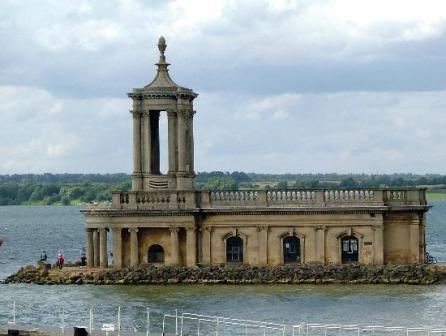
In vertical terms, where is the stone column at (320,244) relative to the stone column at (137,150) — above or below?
below

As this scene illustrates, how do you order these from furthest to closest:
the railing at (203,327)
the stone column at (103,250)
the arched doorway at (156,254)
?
the stone column at (103,250)
the arched doorway at (156,254)
the railing at (203,327)

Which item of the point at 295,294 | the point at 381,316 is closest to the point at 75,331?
the point at 381,316

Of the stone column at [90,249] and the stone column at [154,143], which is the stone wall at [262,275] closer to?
the stone column at [90,249]

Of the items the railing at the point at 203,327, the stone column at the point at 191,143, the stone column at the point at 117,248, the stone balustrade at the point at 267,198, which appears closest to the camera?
the railing at the point at 203,327

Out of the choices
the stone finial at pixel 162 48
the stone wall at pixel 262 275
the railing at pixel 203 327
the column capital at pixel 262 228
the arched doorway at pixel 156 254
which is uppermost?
the stone finial at pixel 162 48

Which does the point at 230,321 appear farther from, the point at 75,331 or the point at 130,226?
the point at 130,226

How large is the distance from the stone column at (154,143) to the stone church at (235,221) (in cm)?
71

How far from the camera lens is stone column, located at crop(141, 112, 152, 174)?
78.0 metres

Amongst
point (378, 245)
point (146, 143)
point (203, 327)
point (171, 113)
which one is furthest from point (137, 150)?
point (203, 327)

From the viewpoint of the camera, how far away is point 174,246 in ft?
247

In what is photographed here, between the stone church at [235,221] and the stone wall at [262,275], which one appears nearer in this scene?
the stone wall at [262,275]

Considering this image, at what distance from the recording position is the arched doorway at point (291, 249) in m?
75.1

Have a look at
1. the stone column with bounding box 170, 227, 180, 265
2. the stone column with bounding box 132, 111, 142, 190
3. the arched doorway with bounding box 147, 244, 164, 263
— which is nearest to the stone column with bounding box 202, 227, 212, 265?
the stone column with bounding box 170, 227, 180, 265

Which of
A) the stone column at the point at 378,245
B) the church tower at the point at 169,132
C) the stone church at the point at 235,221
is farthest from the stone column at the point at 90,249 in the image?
the stone column at the point at 378,245
